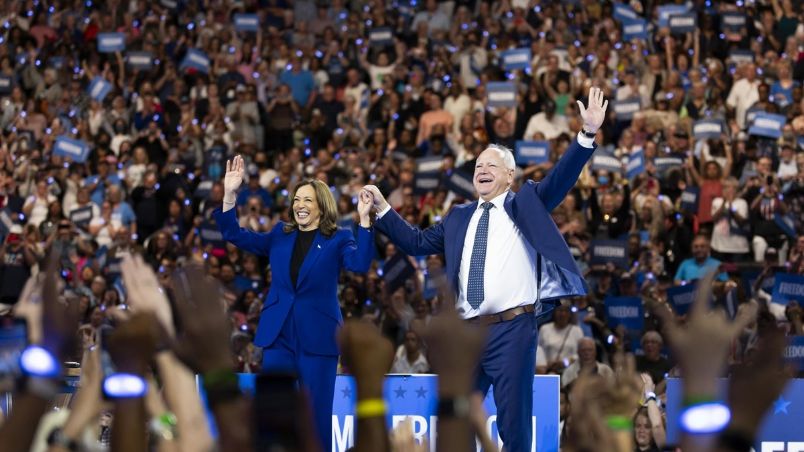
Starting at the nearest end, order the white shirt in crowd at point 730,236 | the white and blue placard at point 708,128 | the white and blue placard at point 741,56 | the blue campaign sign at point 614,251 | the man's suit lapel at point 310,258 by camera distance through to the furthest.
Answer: the man's suit lapel at point 310,258
the blue campaign sign at point 614,251
the white shirt in crowd at point 730,236
the white and blue placard at point 708,128
the white and blue placard at point 741,56

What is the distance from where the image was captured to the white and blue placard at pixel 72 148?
46.2ft

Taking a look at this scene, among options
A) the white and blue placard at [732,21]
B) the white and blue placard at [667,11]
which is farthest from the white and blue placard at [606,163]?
the white and blue placard at [732,21]

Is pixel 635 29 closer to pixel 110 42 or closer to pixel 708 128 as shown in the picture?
pixel 708 128

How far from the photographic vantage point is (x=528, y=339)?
544cm

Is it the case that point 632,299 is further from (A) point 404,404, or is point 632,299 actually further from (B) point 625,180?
(A) point 404,404

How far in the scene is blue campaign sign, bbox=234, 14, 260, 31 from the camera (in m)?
16.5

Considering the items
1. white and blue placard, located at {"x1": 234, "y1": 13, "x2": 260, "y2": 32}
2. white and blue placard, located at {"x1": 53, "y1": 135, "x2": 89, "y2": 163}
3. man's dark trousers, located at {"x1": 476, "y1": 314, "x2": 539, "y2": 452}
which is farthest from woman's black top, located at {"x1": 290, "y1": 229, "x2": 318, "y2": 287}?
white and blue placard, located at {"x1": 234, "y1": 13, "x2": 260, "y2": 32}

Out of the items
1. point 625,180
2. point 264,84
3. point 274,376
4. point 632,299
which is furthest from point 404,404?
point 264,84

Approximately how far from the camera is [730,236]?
11.3 meters

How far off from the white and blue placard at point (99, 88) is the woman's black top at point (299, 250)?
9.90 m

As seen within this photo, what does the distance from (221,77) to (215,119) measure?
A: 1148mm

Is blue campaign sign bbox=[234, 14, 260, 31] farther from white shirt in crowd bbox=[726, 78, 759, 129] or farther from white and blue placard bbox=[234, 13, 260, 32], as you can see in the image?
white shirt in crowd bbox=[726, 78, 759, 129]

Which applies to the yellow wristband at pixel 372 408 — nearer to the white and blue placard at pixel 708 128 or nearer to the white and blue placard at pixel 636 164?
the white and blue placard at pixel 636 164

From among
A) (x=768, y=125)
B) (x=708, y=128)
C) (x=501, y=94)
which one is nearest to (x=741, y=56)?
(x=708, y=128)
